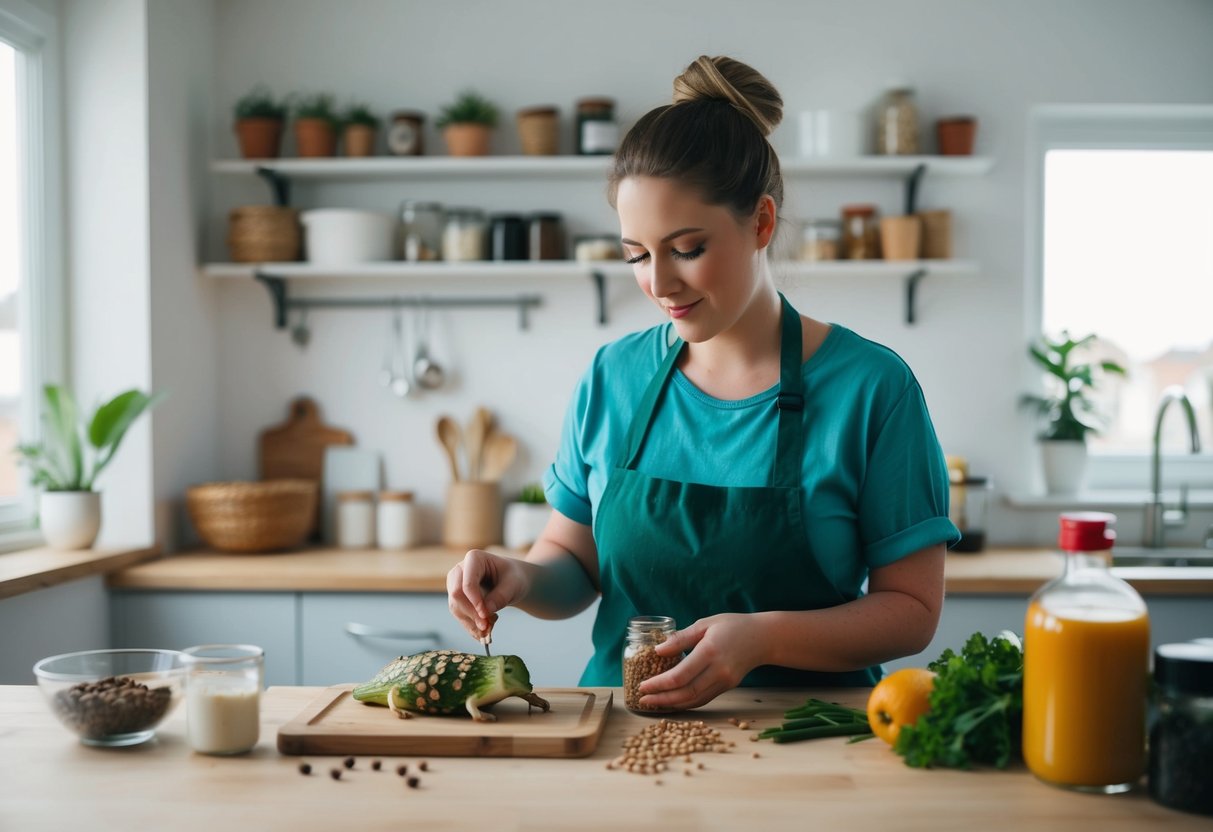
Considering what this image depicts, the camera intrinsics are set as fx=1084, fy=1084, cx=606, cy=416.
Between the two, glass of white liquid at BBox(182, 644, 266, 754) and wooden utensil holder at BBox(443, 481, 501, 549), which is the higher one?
glass of white liquid at BBox(182, 644, 266, 754)

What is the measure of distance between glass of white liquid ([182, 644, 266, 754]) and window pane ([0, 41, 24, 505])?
188 centimetres

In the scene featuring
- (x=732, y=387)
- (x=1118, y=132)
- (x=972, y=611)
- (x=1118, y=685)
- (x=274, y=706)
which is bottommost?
(x=972, y=611)

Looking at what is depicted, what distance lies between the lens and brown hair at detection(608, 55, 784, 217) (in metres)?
1.49

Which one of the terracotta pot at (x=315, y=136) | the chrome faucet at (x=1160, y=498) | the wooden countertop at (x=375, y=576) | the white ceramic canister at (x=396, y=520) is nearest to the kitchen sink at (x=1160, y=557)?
the chrome faucet at (x=1160, y=498)

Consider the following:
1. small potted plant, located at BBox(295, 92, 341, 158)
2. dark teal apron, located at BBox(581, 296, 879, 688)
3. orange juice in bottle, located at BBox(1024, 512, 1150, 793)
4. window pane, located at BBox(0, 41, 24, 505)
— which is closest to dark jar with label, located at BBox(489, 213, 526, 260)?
small potted plant, located at BBox(295, 92, 341, 158)

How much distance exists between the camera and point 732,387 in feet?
5.45

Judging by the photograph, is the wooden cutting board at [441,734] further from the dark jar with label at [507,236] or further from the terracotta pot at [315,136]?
the terracotta pot at [315,136]

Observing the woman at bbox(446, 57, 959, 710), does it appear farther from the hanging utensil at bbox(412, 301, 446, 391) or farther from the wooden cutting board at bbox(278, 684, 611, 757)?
the hanging utensil at bbox(412, 301, 446, 391)

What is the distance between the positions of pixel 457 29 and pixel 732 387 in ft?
7.04

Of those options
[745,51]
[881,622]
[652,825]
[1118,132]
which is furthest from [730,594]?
[1118,132]

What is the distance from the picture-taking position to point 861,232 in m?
3.16

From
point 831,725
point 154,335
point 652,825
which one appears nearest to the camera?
point 652,825

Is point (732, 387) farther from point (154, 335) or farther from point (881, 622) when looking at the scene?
point (154, 335)

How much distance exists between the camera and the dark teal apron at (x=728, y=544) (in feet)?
5.09
